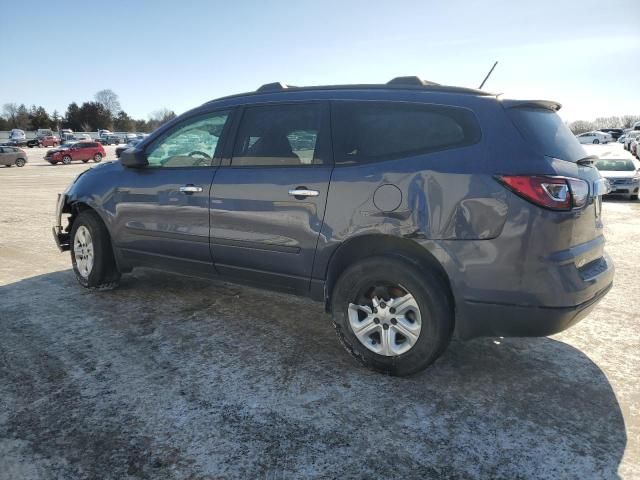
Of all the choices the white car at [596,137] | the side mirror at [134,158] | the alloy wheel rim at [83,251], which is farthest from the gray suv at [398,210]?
the white car at [596,137]

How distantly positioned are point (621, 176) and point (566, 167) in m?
13.6

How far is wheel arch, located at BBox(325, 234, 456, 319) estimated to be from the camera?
119 inches

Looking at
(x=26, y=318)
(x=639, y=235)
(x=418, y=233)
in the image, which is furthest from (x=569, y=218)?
(x=639, y=235)

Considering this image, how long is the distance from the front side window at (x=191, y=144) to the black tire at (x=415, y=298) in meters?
1.62

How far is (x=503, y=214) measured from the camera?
2742 mm

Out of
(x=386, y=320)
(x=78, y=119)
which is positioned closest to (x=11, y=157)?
(x=386, y=320)

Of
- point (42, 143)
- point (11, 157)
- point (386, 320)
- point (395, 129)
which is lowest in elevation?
point (386, 320)

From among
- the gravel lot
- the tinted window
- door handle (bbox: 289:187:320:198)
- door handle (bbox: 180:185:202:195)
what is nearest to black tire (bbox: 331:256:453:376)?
the gravel lot

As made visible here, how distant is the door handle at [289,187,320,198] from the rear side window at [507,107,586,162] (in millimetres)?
1300

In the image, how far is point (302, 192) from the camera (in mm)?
3396

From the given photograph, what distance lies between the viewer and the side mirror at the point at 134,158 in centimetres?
433

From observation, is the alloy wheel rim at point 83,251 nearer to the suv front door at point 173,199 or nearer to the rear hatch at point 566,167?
the suv front door at point 173,199

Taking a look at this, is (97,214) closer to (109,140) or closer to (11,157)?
(11,157)

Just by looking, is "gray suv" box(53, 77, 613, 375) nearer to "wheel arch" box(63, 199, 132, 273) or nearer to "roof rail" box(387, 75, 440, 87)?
"roof rail" box(387, 75, 440, 87)
